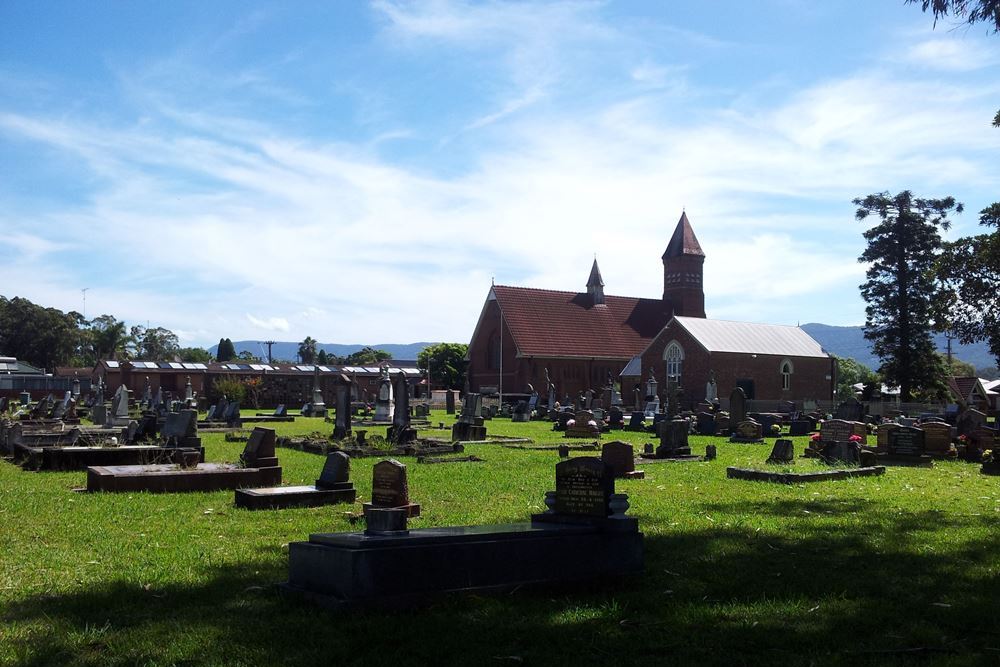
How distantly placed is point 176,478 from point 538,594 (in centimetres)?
800

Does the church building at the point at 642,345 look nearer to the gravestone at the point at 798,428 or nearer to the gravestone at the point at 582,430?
the gravestone at the point at 798,428

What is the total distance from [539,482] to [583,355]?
163 feet

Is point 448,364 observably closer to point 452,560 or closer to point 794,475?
→ point 794,475

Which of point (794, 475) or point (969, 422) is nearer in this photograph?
point (794, 475)

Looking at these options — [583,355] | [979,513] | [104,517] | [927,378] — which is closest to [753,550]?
[979,513]

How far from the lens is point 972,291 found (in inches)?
1236

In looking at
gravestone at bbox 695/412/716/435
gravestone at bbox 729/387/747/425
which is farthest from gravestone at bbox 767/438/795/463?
gravestone at bbox 695/412/716/435

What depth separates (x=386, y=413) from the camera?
34.4 metres

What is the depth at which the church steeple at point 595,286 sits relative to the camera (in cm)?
6962

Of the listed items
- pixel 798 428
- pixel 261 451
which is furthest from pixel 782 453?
pixel 798 428

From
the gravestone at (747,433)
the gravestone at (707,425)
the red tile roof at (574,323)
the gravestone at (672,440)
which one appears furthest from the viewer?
the red tile roof at (574,323)

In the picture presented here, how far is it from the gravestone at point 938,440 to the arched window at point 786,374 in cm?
3547

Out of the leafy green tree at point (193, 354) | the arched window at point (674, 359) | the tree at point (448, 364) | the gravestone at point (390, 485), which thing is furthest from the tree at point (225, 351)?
the gravestone at point (390, 485)

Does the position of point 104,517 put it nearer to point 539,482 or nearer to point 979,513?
point 539,482
